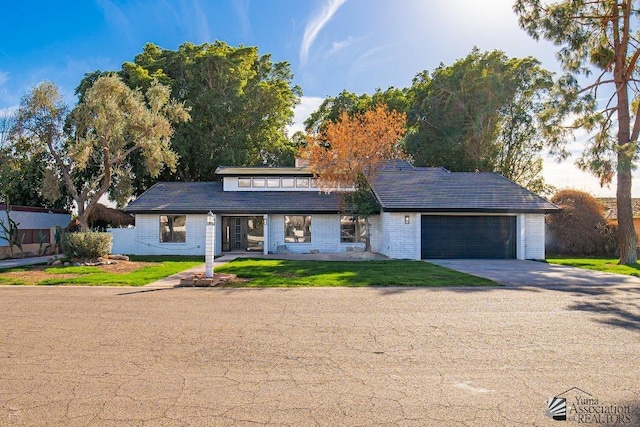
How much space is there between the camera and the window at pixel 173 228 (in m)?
22.4

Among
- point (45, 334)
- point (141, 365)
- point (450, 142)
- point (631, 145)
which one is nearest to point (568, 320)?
point (141, 365)

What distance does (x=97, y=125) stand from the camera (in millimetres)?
17859

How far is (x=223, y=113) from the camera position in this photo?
31250 mm

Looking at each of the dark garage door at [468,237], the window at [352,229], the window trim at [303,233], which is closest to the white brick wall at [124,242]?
the window trim at [303,233]

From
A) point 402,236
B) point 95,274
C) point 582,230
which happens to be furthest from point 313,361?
point 582,230

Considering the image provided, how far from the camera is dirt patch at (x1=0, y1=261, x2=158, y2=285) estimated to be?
1311 centimetres

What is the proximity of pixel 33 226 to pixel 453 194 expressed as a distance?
22.6 metres

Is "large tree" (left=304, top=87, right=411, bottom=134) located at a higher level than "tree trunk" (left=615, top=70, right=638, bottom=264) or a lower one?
higher

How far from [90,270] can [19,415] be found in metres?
12.3

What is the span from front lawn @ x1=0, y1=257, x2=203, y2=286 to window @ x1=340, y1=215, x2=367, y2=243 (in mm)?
8633

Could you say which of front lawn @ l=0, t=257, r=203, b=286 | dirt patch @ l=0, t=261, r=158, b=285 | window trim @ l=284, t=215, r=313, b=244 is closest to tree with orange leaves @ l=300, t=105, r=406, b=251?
window trim @ l=284, t=215, r=313, b=244

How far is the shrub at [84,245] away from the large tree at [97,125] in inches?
85.2

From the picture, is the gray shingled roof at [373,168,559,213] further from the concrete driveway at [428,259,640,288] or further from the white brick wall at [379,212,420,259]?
the concrete driveway at [428,259,640,288]

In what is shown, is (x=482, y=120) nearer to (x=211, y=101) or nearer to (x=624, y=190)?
(x=624, y=190)
